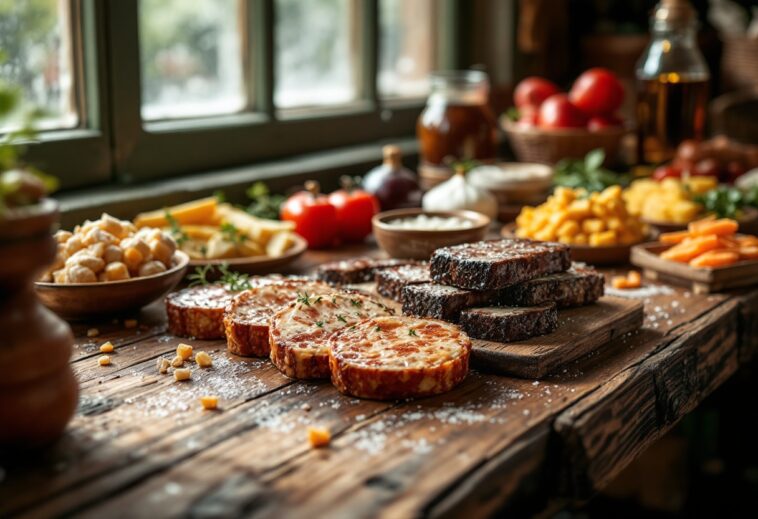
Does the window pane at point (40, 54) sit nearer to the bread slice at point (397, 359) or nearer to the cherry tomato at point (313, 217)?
the cherry tomato at point (313, 217)

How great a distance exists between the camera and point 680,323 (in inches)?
80.4

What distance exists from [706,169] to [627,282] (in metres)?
1.29

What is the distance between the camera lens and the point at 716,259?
2277mm

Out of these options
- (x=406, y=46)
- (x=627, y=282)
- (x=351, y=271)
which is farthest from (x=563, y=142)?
(x=351, y=271)

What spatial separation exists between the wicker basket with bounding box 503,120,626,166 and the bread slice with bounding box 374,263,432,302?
1.58 m

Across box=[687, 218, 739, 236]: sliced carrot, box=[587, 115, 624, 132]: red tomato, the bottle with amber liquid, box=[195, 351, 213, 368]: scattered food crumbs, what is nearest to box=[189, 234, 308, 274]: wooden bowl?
box=[195, 351, 213, 368]: scattered food crumbs

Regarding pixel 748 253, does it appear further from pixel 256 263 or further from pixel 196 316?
pixel 196 316

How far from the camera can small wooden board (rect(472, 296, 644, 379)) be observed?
5.52 ft

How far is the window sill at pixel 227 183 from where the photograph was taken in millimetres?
2486

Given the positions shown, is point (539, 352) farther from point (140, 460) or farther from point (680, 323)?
point (140, 460)

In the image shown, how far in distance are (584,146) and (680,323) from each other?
160cm

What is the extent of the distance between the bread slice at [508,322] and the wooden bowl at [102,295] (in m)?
0.67

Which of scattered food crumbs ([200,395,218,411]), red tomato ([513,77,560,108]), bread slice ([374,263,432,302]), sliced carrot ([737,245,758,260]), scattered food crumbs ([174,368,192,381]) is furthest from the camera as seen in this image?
red tomato ([513,77,560,108])

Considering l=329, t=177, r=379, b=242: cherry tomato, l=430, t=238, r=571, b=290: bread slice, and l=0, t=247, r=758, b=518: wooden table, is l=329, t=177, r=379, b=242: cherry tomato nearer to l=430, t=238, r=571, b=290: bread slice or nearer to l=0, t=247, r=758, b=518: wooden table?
l=430, t=238, r=571, b=290: bread slice
